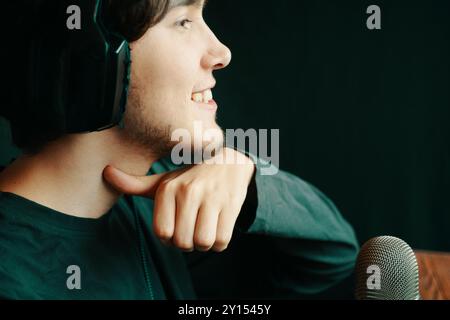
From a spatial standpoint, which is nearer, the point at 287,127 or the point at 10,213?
the point at 10,213

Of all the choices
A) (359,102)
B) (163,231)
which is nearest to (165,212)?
(163,231)

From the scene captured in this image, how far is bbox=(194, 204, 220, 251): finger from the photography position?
25.0 inches

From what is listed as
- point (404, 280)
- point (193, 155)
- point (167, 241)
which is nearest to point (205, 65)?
point (193, 155)

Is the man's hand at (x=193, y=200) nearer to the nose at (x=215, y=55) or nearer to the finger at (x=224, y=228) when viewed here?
the finger at (x=224, y=228)

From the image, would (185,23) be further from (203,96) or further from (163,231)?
(163,231)

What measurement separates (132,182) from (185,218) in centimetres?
12

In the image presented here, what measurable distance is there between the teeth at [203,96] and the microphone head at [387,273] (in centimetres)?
31

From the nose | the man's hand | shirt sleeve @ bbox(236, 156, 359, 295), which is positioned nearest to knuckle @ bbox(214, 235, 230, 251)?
the man's hand

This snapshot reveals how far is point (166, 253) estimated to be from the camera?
883 mm

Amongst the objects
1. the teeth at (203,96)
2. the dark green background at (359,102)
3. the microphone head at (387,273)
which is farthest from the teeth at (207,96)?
the microphone head at (387,273)

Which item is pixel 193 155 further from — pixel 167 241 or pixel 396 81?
pixel 396 81

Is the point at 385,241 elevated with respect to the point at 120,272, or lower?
elevated

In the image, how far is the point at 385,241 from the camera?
56 cm
